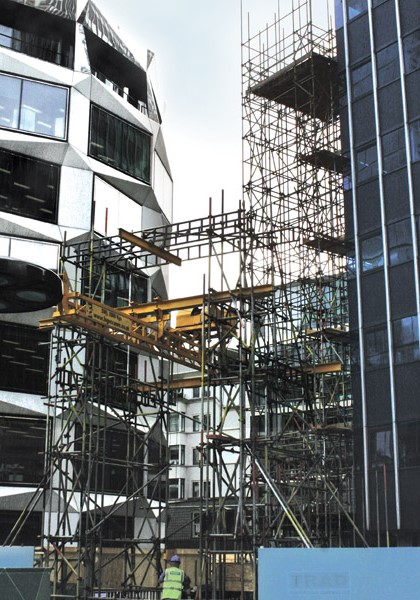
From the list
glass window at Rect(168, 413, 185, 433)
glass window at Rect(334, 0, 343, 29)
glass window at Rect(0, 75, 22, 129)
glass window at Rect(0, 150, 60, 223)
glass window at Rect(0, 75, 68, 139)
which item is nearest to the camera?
glass window at Rect(334, 0, 343, 29)

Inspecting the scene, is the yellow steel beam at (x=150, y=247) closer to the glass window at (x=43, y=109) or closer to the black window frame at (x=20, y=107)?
the black window frame at (x=20, y=107)

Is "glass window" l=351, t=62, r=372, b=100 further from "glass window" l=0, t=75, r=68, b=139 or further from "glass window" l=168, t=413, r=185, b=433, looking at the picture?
"glass window" l=168, t=413, r=185, b=433

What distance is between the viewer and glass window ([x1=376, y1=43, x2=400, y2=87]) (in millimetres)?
31625

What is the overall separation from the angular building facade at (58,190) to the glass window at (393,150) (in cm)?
1197

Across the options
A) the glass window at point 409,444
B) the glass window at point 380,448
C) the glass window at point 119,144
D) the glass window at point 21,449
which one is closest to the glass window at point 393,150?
the glass window at point 409,444

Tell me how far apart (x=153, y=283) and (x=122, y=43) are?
13576 mm

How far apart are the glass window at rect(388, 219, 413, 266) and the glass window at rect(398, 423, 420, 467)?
581 centimetres

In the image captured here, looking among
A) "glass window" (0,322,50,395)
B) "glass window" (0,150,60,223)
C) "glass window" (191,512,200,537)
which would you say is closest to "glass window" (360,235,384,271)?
"glass window" (191,512,200,537)

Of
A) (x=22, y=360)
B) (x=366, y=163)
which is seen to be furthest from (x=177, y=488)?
(x=366, y=163)

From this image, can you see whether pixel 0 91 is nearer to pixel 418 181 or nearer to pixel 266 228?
pixel 266 228

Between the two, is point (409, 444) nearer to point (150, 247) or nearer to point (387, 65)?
point (150, 247)

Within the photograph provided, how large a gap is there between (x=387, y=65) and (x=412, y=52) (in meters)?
1.25

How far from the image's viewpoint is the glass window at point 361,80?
107 ft

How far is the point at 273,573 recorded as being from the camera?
16.9 meters
